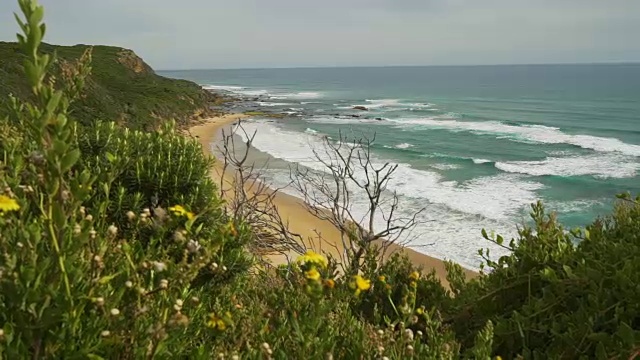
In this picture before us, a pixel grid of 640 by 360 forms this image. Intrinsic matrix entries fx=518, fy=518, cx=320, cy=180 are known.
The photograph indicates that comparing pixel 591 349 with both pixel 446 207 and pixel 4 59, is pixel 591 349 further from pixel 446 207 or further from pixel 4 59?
pixel 4 59

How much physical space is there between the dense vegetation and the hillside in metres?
11.6

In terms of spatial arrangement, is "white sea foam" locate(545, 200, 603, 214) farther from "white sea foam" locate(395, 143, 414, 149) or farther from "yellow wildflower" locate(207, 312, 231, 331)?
"yellow wildflower" locate(207, 312, 231, 331)

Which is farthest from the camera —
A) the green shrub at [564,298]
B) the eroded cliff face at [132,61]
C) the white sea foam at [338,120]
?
the eroded cliff face at [132,61]

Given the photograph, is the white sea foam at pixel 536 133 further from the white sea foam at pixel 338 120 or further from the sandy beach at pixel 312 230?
the sandy beach at pixel 312 230

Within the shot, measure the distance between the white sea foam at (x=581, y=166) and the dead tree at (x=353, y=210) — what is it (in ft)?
24.4

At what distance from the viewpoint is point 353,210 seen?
17656 mm

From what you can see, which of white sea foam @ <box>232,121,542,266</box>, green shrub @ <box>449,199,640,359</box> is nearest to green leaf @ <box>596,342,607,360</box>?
green shrub @ <box>449,199,640,359</box>

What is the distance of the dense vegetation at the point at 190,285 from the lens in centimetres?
148

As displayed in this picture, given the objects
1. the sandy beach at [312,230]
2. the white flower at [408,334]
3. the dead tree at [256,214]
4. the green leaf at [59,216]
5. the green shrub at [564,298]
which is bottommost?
the sandy beach at [312,230]

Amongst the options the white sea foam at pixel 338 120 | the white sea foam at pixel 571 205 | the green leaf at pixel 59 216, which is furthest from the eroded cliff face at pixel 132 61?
the green leaf at pixel 59 216

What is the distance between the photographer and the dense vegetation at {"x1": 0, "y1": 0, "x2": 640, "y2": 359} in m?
1.48

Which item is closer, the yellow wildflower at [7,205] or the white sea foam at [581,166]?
the yellow wildflower at [7,205]

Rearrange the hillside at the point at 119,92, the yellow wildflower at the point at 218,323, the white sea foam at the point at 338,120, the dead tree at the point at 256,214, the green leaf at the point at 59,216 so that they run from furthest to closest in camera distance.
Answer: the white sea foam at the point at 338,120 < the hillside at the point at 119,92 < the dead tree at the point at 256,214 < the yellow wildflower at the point at 218,323 < the green leaf at the point at 59,216

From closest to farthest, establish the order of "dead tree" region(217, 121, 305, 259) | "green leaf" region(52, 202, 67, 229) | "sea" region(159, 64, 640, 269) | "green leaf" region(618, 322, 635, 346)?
1. "green leaf" region(52, 202, 67, 229)
2. "green leaf" region(618, 322, 635, 346)
3. "dead tree" region(217, 121, 305, 259)
4. "sea" region(159, 64, 640, 269)
